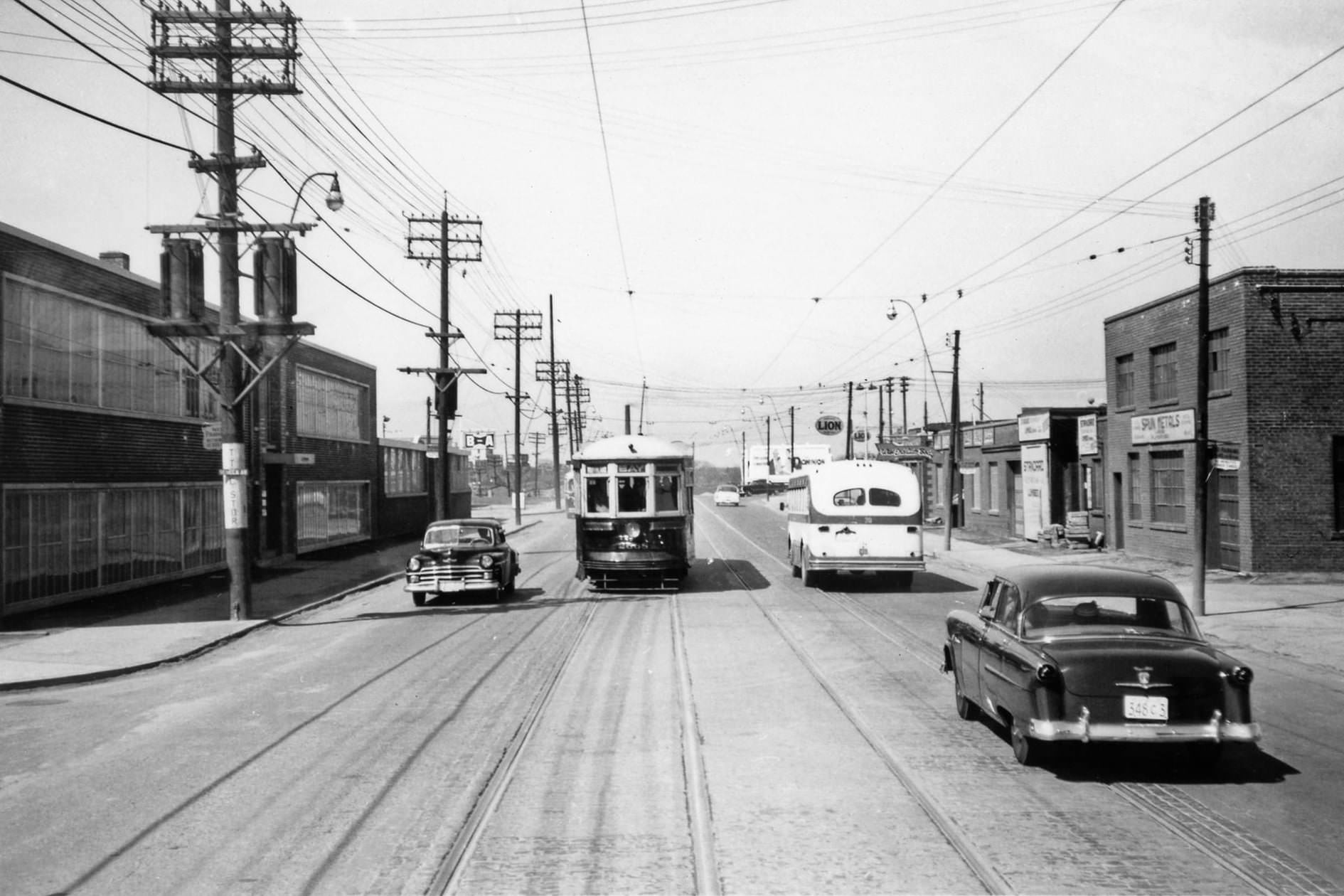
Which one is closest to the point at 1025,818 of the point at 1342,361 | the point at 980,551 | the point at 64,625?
the point at 64,625

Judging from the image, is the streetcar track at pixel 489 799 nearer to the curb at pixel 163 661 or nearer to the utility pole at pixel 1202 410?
the curb at pixel 163 661

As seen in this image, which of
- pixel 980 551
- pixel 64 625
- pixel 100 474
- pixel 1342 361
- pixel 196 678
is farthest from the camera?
pixel 980 551

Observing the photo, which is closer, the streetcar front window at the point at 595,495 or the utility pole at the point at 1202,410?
the utility pole at the point at 1202,410

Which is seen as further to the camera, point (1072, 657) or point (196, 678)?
point (196, 678)

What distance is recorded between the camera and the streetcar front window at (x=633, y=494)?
21594 millimetres

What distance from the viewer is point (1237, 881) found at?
228 inches

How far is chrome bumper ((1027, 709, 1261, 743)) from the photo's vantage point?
7590 mm

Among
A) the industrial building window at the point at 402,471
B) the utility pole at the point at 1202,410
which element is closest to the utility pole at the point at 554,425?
the industrial building window at the point at 402,471

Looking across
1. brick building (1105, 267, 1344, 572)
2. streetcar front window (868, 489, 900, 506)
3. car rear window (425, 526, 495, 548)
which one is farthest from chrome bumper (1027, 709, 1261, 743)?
brick building (1105, 267, 1344, 572)

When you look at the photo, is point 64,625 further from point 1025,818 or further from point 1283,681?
point 1283,681

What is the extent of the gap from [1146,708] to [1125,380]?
25.1m

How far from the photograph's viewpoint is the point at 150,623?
723 inches

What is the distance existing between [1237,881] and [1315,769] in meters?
3.11

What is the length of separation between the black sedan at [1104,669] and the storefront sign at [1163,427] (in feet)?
61.4
